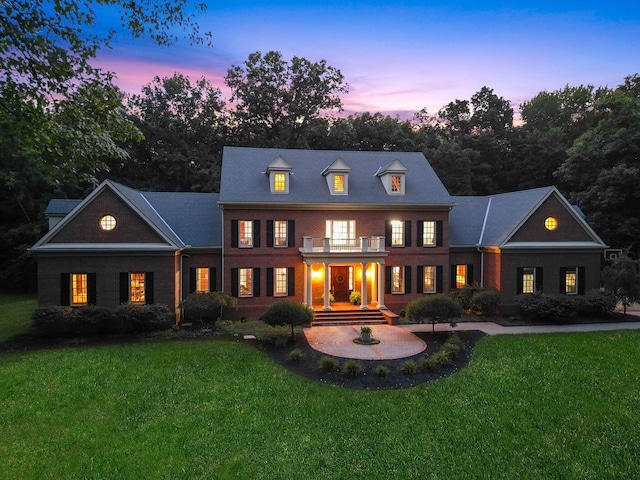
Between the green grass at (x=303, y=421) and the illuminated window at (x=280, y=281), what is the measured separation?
869 centimetres

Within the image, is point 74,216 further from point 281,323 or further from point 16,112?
point 16,112

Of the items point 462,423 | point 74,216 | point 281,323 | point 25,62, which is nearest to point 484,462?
point 462,423

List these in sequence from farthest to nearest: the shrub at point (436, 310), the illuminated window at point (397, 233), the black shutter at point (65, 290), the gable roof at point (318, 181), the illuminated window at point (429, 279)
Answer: the illuminated window at point (429, 279), the illuminated window at point (397, 233), the gable roof at point (318, 181), the black shutter at point (65, 290), the shrub at point (436, 310)

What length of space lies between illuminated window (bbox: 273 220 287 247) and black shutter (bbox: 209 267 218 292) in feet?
12.9

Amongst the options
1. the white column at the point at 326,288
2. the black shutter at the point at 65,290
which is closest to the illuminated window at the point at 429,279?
the white column at the point at 326,288

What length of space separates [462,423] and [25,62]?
13.2 m

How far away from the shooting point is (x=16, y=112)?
25.3 ft

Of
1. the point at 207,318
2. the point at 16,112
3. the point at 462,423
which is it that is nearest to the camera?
the point at 16,112

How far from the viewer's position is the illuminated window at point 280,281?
2309cm

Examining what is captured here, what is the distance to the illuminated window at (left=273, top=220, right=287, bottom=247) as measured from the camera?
23.1 metres

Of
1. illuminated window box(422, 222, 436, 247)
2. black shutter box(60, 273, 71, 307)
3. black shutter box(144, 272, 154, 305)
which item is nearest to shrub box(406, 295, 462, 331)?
illuminated window box(422, 222, 436, 247)

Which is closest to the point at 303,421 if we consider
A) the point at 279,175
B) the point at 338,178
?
the point at 279,175

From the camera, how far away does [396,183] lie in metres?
24.9

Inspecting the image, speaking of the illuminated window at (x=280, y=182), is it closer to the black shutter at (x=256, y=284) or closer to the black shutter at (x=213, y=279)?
the black shutter at (x=256, y=284)
